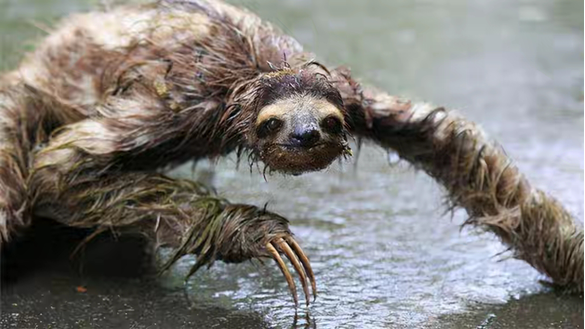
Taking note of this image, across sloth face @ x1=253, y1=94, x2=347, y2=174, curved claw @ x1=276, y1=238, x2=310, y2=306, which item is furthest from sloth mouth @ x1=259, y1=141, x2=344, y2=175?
curved claw @ x1=276, y1=238, x2=310, y2=306

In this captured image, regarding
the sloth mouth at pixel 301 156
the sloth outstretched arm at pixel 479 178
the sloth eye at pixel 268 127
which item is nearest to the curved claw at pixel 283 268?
the sloth mouth at pixel 301 156

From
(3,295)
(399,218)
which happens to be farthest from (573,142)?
(3,295)

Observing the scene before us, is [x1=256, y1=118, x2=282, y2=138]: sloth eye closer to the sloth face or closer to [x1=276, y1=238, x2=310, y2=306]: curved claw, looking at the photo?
the sloth face

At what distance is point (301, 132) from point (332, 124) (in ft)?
0.59

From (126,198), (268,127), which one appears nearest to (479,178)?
(268,127)

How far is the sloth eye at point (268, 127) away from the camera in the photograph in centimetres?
370

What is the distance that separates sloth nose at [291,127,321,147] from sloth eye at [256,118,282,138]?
0.42 feet

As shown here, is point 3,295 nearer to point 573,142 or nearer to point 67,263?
point 67,263

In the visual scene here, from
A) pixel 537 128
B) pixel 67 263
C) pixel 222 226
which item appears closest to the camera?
pixel 222 226

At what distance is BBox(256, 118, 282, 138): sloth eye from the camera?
12.1 feet

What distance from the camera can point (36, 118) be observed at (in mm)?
4969

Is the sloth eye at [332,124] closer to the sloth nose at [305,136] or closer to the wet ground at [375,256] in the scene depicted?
the sloth nose at [305,136]

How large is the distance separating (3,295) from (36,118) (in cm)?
108

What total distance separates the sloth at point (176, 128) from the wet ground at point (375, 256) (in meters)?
0.22
